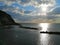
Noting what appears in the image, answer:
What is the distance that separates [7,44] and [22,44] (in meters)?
5.20

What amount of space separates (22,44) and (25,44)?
1.05 metres

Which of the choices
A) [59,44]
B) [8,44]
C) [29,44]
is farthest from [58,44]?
[8,44]

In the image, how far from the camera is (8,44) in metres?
67.4

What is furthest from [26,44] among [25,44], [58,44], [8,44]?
[58,44]

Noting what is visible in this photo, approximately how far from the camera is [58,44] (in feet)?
225

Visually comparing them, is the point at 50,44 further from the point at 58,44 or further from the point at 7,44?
the point at 7,44

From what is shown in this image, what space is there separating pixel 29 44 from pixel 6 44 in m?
7.97

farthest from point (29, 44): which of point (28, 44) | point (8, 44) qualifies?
point (8, 44)

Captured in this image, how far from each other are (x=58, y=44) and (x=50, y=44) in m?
3.51

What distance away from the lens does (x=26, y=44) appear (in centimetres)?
6731

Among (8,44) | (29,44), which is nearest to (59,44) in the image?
(29,44)

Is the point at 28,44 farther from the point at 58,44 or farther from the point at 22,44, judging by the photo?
the point at 58,44

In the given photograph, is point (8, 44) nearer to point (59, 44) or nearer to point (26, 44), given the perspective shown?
point (26, 44)

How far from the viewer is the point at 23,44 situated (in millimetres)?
67188
